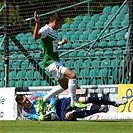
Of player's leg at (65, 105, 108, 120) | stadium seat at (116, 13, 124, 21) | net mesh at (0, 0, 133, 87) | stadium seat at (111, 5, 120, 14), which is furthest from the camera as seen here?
stadium seat at (111, 5, 120, 14)

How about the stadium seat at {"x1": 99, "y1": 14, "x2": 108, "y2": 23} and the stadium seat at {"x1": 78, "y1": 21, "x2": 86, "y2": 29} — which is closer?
the stadium seat at {"x1": 99, "y1": 14, "x2": 108, "y2": 23}

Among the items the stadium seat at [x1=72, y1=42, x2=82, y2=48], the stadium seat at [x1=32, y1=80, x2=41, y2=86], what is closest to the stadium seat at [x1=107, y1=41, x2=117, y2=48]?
the stadium seat at [x1=72, y1=42, x2=82, y2=48]

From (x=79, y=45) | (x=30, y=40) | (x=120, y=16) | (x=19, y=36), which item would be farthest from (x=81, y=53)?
(x=19, y=36)

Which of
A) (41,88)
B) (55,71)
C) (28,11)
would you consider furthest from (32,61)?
(28,11)

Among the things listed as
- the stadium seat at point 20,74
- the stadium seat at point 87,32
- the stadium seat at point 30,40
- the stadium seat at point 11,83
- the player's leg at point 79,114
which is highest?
the stadium seat at point 87,32

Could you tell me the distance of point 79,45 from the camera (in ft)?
72.4

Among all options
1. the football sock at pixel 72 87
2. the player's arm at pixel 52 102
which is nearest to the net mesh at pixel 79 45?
the player's arm at pixel 52 102

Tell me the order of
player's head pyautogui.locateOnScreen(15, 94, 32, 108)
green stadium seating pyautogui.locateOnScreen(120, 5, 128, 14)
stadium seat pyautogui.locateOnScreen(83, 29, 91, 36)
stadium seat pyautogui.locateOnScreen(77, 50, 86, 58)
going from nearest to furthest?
1. player's head pyautogui.locateOnScreen(15, 94, 32, 108)
2. stadium seat pyautogui.locateOnScreen(77, 50, 86, 58)
3. stadium seat pyautogui.locateOnScreen(83, 29, 91, 36)
4. green stadium seating pyautogui.locateOnScreen(120, 5, 128, 14)

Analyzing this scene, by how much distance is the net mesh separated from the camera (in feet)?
56.2

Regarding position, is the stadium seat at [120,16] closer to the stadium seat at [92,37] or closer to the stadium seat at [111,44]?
the stadium seat at [92,37]

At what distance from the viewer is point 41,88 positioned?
651 inches

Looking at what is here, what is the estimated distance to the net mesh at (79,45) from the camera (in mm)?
17125

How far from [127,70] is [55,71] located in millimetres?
4591

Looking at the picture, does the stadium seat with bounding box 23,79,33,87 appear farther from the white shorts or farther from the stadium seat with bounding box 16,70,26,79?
the white shorts
